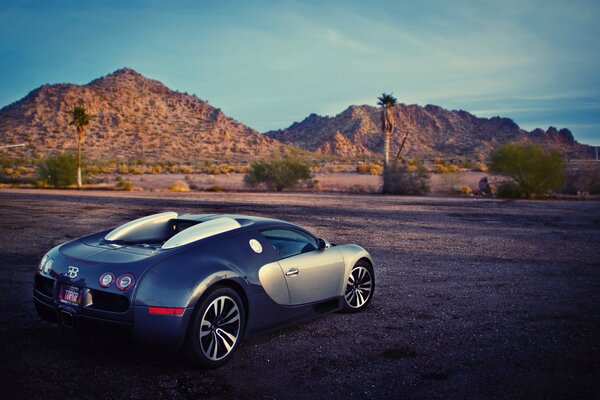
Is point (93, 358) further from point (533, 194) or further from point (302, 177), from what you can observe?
point (302, 177)

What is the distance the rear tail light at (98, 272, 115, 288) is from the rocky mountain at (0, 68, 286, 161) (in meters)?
83.0

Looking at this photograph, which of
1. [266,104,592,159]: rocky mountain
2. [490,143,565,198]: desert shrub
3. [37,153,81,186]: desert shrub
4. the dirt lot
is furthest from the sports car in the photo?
[266,104,592,159]: rocky mountain

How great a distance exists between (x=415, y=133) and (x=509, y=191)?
108m

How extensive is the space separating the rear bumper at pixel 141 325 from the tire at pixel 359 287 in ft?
8.33

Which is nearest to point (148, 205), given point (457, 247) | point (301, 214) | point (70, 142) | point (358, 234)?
point (301, 214)

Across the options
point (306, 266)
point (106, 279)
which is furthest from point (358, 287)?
point (106, 279)

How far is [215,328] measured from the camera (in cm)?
480

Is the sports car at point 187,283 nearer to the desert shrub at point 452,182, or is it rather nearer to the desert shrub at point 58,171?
the desert shrub at point 452,182

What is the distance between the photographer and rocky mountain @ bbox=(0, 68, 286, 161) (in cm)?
8826

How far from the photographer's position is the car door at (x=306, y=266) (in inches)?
220

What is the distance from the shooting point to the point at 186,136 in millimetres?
99250

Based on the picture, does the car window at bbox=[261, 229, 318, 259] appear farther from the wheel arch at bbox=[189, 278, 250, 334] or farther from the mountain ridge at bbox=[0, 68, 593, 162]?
the mountain ridge at bbox=[0, 68, 593, 162]

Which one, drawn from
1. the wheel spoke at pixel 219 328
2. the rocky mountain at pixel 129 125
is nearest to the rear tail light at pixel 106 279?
the wheel spoke at pixel 219 328

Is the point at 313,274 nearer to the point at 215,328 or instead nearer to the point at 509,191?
the point at 215,328
